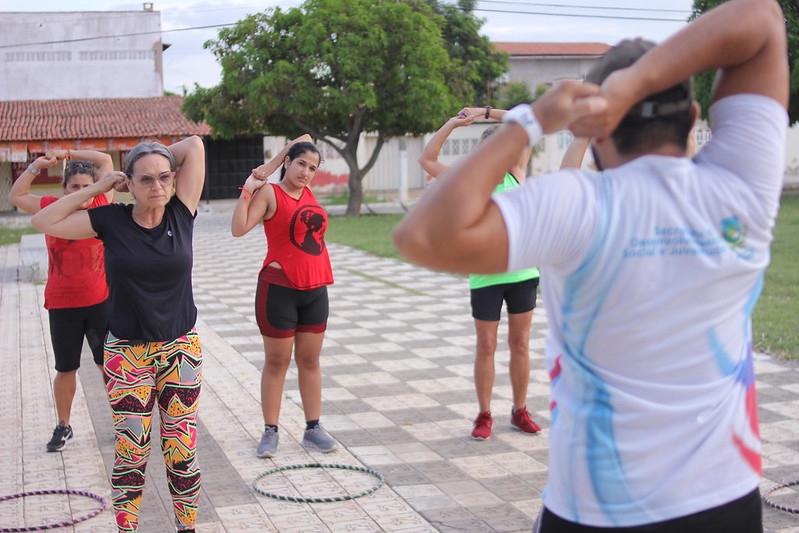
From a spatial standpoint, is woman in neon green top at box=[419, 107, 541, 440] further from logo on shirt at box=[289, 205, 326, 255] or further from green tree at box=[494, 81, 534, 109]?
green tree at box=[494, 81, 534, 109]

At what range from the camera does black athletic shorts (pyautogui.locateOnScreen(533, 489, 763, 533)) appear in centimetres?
200

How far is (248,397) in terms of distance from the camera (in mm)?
7570

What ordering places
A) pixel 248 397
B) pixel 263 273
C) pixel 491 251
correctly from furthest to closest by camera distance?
pixel 248 397
pixel 263 273
pixel 491 251

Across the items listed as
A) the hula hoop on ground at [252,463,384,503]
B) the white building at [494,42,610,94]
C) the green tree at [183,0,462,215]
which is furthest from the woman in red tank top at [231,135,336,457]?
the white building at [494,42,610,94]

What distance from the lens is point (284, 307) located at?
236 inches

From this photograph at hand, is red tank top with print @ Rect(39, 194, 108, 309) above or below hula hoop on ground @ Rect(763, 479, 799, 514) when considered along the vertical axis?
above

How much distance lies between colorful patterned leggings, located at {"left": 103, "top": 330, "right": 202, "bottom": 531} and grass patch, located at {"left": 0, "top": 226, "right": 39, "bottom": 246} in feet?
69.5

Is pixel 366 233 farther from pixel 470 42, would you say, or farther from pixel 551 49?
pixel 551 49

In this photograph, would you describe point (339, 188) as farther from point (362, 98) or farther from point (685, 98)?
point (685, 98)

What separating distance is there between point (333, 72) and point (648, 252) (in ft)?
87.4

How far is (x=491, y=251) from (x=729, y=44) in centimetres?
69

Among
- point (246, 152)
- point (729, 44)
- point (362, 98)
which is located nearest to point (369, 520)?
point (729, 44)

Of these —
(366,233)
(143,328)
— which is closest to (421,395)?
(143,328)

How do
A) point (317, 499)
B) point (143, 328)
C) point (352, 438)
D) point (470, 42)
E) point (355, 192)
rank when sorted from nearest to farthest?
point (143, 328), point (317, 499), point (352, 438), point (355, 192), point (470, 42)
